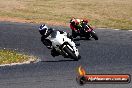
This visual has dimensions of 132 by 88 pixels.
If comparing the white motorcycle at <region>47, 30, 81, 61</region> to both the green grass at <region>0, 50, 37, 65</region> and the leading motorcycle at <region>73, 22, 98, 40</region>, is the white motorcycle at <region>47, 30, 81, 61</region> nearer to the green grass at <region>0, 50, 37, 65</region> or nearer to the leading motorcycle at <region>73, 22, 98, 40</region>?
the green grass at <region>0, 50, 37, 65</region>

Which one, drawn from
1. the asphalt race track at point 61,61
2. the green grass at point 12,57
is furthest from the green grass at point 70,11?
the green grass at point 12,57

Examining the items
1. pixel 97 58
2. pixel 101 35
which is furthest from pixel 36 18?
pixel 97 58

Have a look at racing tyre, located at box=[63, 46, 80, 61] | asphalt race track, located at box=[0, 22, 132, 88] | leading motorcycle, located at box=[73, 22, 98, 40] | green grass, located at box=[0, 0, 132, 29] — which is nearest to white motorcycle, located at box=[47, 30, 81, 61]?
racing tyre, located at box=[63, 46, 80, 61]

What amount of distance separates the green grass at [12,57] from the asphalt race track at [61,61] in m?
0.88

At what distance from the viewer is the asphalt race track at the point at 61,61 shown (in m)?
20.2

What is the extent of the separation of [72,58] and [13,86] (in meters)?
6.43

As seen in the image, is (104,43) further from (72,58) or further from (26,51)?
(72,58)

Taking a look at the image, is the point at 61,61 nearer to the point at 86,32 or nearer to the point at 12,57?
the point at 12,57

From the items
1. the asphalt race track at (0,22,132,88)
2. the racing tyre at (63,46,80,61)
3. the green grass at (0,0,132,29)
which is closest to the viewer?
the asphalt race track at (0,22,132,88)

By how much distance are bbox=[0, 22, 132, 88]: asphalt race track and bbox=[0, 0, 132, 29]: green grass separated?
489 centimetres

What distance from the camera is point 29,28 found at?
129ft

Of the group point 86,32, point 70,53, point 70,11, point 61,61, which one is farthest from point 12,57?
point 70,11

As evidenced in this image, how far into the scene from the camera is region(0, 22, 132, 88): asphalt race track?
20219 millimetres

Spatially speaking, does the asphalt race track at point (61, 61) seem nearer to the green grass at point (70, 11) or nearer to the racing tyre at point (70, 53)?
the racing tyre at point (70, 53)
